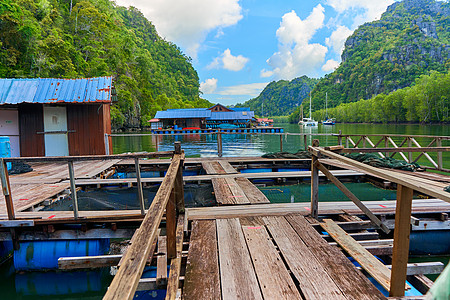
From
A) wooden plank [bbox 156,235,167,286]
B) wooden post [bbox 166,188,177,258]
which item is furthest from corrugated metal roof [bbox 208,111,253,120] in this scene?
wooden post [bbox 166,188,177,258]

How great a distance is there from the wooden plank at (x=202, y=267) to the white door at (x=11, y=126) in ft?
33.6

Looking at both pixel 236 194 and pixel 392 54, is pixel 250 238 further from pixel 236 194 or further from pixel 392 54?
pixel 392 54

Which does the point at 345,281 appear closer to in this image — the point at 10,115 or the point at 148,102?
the point at 10,115

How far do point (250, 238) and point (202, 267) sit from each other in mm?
898

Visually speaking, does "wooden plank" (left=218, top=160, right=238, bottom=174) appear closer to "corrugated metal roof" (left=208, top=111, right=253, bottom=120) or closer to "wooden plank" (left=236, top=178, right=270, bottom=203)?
"wooden plank" (left=236, top=178, right=270, bottom=203)

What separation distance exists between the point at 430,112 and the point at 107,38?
68.9 metres

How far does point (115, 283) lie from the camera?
1.23 meters

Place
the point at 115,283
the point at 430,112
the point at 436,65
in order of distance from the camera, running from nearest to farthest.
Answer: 1. the point at 115,283
2. the point at 430,112
3. the point at 436,65

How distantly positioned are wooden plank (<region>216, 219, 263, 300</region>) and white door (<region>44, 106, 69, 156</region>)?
31.6 ft

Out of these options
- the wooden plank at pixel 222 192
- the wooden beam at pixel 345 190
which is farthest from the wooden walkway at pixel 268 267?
the wooden plank at pixel 222 192

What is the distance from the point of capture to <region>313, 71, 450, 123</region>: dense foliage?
6339cm

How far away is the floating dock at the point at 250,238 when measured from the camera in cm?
230

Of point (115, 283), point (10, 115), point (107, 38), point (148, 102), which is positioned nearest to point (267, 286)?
point (115, 283)

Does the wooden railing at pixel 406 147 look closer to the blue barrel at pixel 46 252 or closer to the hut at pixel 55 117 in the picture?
the blue barrel at pixel 46 252
